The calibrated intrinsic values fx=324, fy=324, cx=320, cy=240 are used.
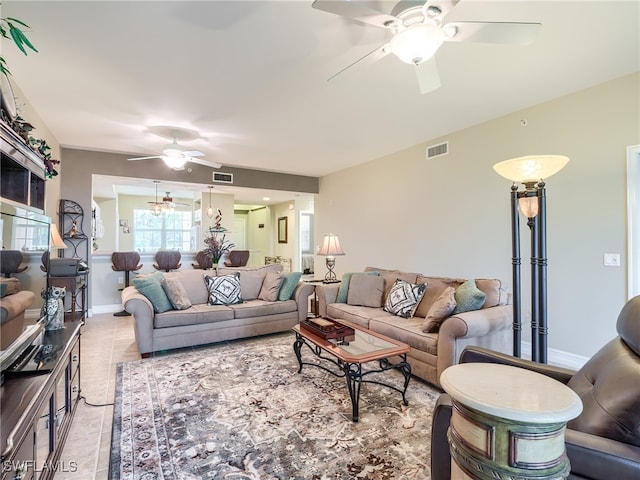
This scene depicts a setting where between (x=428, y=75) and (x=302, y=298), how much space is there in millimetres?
3059

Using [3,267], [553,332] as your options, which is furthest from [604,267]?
[3,267]

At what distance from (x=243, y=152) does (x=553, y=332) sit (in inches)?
189

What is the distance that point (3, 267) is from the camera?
1.42 meters

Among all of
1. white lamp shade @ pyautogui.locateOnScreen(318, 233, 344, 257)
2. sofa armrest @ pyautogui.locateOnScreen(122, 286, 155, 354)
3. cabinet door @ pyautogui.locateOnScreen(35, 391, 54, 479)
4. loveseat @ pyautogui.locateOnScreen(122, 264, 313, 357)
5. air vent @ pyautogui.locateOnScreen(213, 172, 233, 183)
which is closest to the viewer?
cabinet door @ pyautogui.locateOnScreen(35, 391, 54, 479)

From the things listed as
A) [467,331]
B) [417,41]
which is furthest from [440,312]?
[417,41]

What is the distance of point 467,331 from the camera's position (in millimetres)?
2572

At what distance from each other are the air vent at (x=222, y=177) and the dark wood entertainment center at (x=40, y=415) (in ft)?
14.2

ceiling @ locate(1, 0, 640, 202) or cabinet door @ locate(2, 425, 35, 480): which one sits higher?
ceiling @ locate(1, 0, 640, 202)

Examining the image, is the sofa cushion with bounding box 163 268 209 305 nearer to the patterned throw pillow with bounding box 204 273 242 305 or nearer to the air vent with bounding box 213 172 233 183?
the patterned throw pillow with bounding box 204 273 242 305

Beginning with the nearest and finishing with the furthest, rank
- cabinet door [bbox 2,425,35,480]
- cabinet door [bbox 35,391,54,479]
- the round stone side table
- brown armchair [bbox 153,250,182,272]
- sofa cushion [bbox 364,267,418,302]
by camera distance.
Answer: the round stone side table → cabinet door [bbox 2,425,35,480] → cabinet door [bbox 35,391,54,479] → sofa cushion [bbox 364,267,418,302] → brown armchair [bbox 153,250,182,272]

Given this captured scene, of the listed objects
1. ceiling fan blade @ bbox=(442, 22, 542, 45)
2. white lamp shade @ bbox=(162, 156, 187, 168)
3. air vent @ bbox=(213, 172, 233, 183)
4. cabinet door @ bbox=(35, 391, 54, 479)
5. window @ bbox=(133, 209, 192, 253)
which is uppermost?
air vent @ bbox=(213, 172, 233, 183)

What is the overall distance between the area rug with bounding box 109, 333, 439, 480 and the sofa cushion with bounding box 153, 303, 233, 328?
0.45 m

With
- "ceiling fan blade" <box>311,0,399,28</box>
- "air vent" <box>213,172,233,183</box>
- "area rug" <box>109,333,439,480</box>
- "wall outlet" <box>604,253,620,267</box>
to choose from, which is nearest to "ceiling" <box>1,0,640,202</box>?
"ceiling fan blade" <box>311,0,399,28</box>

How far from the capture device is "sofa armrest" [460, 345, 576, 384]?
63.3 inches
